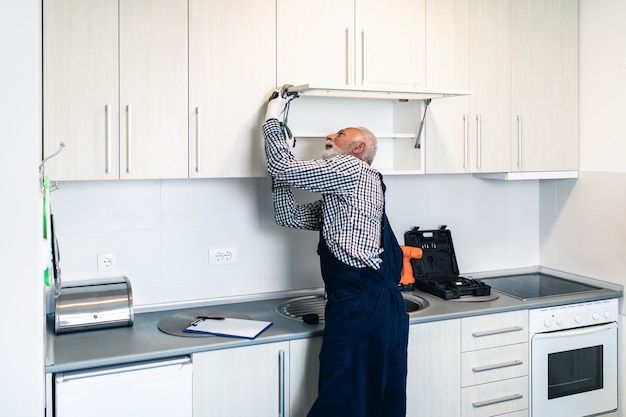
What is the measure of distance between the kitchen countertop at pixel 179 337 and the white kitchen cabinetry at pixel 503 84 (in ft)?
2.18

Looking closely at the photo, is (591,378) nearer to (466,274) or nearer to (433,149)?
(466,274)

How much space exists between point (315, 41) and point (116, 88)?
0.86 metres

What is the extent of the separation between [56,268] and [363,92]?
4.74 ft

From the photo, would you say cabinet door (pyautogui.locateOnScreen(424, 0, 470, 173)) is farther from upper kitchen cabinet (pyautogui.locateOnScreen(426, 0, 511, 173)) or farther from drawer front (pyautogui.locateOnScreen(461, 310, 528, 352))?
drawer front (pyautogui.locateOnScreen(461, 310, 528, 352))

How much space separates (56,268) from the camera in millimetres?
2105

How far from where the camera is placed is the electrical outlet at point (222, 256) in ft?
9.94

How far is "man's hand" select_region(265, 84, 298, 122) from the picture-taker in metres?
2.68

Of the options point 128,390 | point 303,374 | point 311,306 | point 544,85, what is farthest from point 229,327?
point 544,85

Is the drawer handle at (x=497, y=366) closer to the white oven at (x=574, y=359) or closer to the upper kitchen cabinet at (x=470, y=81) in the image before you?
the white oven at (x=574, y=359)

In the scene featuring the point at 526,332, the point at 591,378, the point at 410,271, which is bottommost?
the point at 591,378

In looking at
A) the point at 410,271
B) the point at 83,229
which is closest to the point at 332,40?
the point at 410,271

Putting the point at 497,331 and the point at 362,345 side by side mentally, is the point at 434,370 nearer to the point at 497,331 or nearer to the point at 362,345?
the point at 497,331

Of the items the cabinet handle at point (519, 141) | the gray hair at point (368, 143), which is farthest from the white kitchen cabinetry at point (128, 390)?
the cabinet handle at point (519, 141)

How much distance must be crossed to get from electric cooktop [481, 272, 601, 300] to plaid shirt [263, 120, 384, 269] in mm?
975
